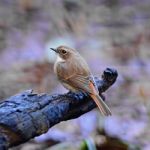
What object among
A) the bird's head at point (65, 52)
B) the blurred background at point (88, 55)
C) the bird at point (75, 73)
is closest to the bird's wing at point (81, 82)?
the bird at point (75, 73)

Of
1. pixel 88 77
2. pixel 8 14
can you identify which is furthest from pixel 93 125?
pixel 8 14

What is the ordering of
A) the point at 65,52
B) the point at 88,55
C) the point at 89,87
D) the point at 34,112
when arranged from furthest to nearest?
the point at 88,55, the point at 65,52, the point at 89,87, the point at 34,112

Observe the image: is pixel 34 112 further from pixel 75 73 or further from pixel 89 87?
pixel 75 73

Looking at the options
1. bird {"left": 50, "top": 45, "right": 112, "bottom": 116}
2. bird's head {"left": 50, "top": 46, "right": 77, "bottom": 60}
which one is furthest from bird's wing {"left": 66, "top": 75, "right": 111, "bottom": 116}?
bird's head {"left": 50, "top": 46, "right": 77, "bottom": 60}

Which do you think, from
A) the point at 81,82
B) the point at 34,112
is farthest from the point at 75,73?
the point at 34,112

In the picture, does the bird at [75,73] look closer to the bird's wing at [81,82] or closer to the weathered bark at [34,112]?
the bird's wing at [81,82]
